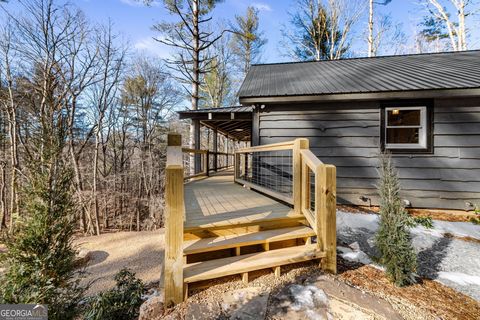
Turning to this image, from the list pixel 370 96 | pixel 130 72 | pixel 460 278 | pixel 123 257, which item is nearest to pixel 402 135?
pixel 370 96

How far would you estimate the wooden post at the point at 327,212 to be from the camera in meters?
2.16

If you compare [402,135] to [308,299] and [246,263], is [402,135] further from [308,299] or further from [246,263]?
[246,263]

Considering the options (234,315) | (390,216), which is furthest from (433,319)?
(234,315)

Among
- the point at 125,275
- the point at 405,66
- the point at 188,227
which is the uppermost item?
the point at 405,66

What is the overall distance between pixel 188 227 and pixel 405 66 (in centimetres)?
698

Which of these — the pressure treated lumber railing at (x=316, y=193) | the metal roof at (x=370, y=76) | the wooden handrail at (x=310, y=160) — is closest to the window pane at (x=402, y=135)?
the metal roof at (x=370, y=76)

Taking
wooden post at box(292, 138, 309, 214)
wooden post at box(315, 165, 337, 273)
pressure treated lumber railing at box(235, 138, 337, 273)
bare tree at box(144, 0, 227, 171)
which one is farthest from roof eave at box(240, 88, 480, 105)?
bare tree at box(144, 0, 227, 171)

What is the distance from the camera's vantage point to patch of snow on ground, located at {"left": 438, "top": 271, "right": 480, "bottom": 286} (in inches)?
90.0

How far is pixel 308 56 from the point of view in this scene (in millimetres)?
14789

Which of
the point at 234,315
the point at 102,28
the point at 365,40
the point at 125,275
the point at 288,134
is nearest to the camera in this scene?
the point at 234,315

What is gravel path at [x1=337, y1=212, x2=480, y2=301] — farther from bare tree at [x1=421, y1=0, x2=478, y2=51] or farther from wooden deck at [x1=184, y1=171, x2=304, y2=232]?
bare tree at [x1=421, y1=0, x2=478, y2=51]

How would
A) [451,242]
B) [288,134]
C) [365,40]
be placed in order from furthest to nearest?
1. [365,40]
2. [288,134]
3. [451,242]

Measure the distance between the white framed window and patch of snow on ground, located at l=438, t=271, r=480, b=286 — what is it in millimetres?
2620

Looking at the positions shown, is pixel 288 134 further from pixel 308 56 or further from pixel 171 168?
pixel 308 56
